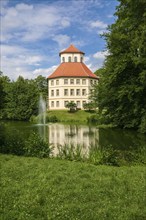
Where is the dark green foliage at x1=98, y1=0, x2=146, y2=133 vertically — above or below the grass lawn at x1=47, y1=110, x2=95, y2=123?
above

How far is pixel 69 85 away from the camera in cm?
→ 6544

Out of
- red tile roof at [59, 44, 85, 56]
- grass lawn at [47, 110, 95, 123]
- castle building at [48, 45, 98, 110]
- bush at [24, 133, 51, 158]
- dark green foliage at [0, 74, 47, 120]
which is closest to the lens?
bush at [24, 133, 51, 158]

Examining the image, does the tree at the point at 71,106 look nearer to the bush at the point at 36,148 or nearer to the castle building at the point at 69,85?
the castle building at the point at 69,85

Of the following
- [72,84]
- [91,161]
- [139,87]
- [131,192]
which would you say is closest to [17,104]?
[72,84]

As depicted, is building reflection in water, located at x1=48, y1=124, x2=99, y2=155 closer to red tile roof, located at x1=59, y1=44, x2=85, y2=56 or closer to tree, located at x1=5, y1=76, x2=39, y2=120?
tree, located at x1=5, y1=76, x2=39, y2=120

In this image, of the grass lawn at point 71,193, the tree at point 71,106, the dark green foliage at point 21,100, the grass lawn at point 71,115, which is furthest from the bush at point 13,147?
the tree at point 71,106

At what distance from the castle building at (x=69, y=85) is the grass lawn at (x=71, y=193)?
186 feet

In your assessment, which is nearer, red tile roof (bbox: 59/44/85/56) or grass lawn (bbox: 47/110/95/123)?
grass lawn (bbox: 47/110/95/123)

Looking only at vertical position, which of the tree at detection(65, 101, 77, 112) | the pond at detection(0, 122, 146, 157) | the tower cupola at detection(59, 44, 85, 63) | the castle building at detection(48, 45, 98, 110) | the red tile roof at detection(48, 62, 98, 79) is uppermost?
the tower cupola at detection(59, 44, 85, 63)

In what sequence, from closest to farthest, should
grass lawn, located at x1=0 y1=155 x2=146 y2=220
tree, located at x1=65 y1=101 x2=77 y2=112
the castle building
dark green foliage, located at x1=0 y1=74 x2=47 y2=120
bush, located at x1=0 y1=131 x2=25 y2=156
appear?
grass lawn, located at x1=0 y1=155 x2=146 y2=220 < bush, located at x1=0 y1=131 x2=25 y2=156 < dark green foliage, located at x1=0 y1=74 x2=47 y2=120 < tree, located at x1=65 y1=101 x2=77 y2=112 < the castle building

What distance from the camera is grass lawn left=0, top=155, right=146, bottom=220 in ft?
15.1

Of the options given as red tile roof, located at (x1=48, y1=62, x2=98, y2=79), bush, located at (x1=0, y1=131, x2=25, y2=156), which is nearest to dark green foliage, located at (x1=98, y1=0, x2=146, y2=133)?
bush, located at (x1=0, y1=131, x2=25, y2=156)

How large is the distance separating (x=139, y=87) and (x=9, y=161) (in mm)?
15773

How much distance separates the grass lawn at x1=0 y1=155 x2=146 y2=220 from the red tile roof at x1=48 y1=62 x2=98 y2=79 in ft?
189
